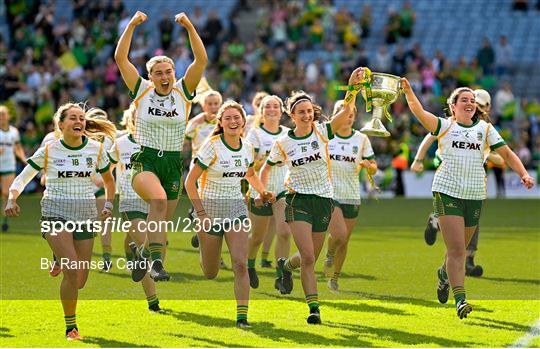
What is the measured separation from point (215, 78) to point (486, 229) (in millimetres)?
12417

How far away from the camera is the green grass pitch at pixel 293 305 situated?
10.3 meters

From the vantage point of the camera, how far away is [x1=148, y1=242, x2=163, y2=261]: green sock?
11.0 metres

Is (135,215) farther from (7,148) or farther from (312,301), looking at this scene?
(7,148)

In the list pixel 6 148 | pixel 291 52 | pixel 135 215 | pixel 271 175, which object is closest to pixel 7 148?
pixel 6 148

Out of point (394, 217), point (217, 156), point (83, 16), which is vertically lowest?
point (394, 217)

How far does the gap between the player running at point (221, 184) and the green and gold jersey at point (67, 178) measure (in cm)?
96

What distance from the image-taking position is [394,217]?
22625 millimetres

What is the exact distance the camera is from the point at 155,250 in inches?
434

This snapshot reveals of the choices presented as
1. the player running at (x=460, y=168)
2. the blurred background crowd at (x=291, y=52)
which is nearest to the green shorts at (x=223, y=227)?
the player running at (x=460, y=168)

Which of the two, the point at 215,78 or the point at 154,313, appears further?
the point at 215,78

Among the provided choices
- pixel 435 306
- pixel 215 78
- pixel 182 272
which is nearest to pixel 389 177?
pixel 215 78

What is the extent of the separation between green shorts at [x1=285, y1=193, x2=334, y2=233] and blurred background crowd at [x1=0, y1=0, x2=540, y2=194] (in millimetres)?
16873

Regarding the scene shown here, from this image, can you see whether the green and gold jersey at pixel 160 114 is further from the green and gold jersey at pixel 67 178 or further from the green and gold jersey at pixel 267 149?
the green and gold jersey at pixel 267 149

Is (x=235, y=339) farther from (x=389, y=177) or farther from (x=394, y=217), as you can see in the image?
(x=389, y=177)
